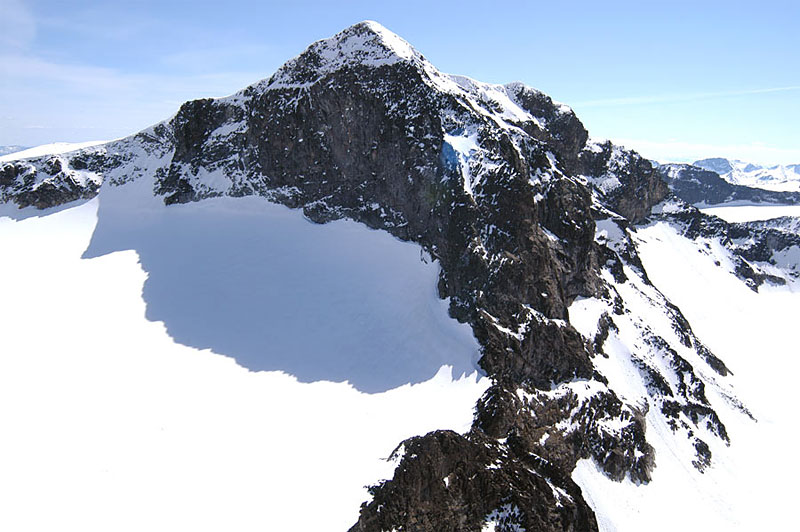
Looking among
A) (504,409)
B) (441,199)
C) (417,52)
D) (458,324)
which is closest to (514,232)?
(441,199)

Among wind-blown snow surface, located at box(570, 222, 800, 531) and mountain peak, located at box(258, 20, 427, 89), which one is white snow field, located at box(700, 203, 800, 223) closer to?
wind-blown snow surface, located at box(570, 222, 800, 531)

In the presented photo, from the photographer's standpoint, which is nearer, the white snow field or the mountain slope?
the white snow field

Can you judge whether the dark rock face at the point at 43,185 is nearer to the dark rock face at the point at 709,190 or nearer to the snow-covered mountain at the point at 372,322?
the snow-covered mountain at the point at 372,322

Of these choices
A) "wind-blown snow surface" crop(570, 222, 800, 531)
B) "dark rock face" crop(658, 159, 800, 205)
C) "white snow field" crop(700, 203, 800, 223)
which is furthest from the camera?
"dark rock face" crop(658, 159, 800, 205)

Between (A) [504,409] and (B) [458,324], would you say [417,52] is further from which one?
(A) [504,409]

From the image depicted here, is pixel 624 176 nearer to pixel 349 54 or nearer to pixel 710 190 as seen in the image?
pixel 349 54

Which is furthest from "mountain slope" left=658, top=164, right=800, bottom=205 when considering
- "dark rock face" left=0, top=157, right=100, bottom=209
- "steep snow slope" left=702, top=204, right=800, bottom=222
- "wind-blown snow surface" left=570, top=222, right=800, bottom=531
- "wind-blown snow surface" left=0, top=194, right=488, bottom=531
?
"dark rock face" left=0, top=157, right=100, bottom=209

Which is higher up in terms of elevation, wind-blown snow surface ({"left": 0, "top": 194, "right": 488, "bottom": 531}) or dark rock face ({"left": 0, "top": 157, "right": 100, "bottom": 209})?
dark rock face ({"left": 0, "top": 157, "right": 100, "bottom": 209})
